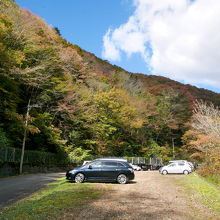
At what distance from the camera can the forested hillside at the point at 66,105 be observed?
86.5 feet

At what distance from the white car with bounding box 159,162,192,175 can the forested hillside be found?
11228 millimetres

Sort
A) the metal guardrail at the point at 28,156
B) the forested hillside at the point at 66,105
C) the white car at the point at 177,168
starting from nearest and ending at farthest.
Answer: the metal guardrail at the point at 28,156 < the forested hillside at the point at 66,105 < the white car at the point at 177,168

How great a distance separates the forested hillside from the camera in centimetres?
2636

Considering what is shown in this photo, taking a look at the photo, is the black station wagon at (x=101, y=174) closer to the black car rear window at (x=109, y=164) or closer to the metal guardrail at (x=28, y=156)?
the black car rear window at (x=109, y=164)

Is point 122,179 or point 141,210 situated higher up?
point 122,179

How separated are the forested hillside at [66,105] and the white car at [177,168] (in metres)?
11.2

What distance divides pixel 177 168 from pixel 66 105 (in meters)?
16.9

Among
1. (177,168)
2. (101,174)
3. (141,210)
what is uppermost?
(177,168)

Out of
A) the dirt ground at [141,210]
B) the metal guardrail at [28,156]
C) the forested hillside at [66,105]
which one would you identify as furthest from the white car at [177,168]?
the dirt ground at [141,210]

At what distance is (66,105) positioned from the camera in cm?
3741

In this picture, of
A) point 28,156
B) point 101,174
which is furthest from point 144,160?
point 101,174

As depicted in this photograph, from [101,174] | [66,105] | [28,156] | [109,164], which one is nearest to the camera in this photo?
[101,174]

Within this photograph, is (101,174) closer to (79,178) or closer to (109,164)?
(109,164)

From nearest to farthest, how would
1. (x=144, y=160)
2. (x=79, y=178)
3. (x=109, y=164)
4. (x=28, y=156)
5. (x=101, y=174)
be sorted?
(x=79, y=178) → (x=101, y=174) → (x=109, y=164) → (x=28, y=156) → (x=144, y=160)
